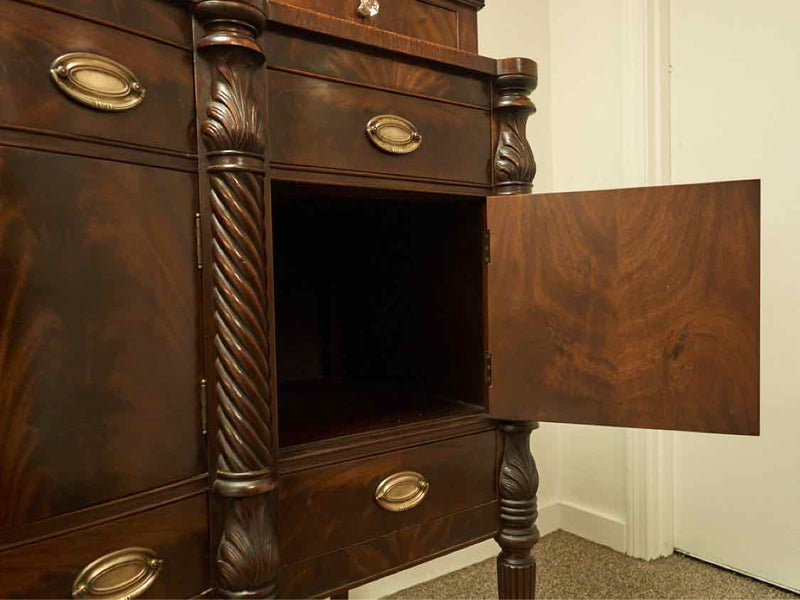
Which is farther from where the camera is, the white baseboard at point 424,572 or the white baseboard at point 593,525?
the white baseboard at point 593,525

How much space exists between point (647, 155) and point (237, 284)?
1.00 m

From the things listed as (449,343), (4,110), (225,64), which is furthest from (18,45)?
(449,343)

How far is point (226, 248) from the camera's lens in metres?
0.55

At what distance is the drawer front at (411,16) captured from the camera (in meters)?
0.69

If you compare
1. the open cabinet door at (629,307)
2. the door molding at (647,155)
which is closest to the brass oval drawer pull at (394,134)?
the open cabinet door at (629,307)

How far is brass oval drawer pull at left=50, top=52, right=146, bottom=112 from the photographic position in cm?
46

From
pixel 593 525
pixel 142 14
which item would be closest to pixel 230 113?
pixel 142 14

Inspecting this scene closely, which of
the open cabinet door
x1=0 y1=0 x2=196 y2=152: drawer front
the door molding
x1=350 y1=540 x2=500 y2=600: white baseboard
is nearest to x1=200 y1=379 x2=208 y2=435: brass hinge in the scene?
x1=0 y1=0 x2=196 y2=152: drawer front

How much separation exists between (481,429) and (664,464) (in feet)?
2.33

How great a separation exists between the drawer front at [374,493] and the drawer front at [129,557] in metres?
0.09

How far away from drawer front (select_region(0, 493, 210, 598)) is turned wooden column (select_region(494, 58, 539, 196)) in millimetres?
496

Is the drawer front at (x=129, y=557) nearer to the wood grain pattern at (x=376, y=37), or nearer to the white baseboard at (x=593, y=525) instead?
the wood grain pattern at (x=376, y=37)

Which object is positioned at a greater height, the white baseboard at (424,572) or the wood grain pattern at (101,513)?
the wood grain pattern at (101,513)

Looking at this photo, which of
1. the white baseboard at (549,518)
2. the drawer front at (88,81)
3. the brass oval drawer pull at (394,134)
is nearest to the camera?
the drawer front at (88,81)
